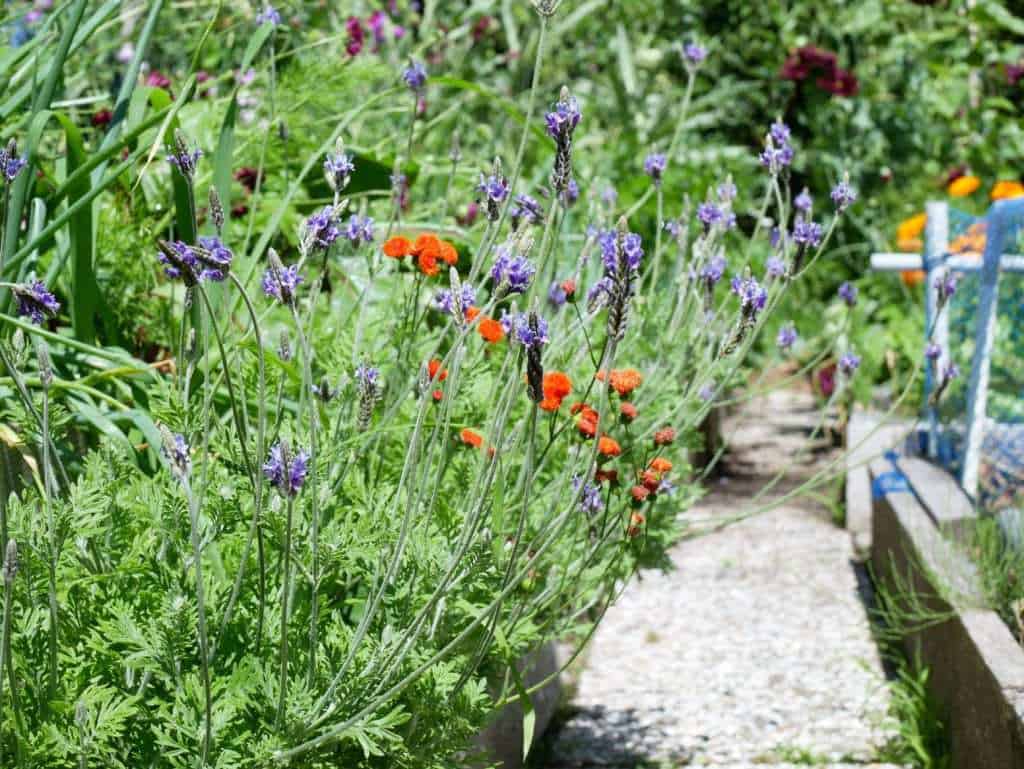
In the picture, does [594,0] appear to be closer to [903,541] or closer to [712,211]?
[903,541]

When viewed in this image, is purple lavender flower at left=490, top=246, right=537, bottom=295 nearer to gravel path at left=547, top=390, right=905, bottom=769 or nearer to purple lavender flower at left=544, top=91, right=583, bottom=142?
purple lavender flower at left=544, top=91, right=583, bottom=142

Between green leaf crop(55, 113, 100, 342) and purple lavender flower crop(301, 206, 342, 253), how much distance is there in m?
0.71

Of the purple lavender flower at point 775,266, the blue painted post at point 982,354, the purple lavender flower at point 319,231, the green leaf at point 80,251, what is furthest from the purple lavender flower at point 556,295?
the blue painted post at point 982,354

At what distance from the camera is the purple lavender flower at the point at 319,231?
1.55 m

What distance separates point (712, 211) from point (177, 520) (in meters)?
1.24

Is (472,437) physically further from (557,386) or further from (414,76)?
(414,76)

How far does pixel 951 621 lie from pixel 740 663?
0.83 m

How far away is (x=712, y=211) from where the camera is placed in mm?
2533

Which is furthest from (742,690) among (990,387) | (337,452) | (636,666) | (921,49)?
(921,49)

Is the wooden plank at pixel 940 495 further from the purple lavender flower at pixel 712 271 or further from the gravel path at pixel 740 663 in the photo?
the purple lavender flower at pixel 712 271

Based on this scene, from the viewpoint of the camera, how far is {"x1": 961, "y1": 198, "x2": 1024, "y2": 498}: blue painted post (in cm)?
385

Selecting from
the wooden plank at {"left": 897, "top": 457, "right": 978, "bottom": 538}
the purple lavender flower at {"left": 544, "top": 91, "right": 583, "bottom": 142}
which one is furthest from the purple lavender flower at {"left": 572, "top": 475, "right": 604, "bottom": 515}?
the wooden plank at {"left": 897, "top": 457, "right": 978, "bottom": 538}

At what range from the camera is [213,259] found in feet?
4.07

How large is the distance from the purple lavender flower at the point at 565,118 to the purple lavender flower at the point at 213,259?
377 millimetres
